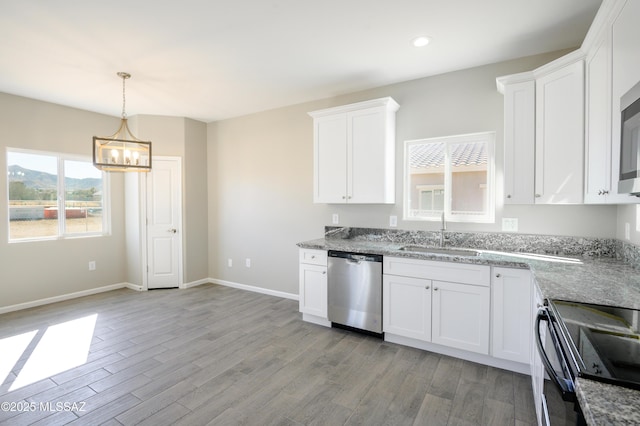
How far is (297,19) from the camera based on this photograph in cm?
236

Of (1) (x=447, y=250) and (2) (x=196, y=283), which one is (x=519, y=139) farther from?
(2) (x=196, y=283)

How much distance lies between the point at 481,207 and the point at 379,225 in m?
1.09

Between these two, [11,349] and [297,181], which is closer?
[11,349]

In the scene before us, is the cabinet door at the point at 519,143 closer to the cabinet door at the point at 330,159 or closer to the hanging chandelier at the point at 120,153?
the cabinet door at the point at 330,159

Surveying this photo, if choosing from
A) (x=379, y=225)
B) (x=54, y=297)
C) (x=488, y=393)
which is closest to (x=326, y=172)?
(x=379, y=225)

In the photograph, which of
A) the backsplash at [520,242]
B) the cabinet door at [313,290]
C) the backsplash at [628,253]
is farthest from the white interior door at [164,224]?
the backsplash at [628,253]

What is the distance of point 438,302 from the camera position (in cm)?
269

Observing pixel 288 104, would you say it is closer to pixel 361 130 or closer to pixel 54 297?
pixel 361 130

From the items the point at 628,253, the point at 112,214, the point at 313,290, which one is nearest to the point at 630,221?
the point at 628,253

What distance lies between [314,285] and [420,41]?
2563mm

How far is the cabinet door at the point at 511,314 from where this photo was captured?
2352mm

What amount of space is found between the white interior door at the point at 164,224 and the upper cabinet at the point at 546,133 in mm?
4533

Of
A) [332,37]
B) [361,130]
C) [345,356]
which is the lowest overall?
[345,356]

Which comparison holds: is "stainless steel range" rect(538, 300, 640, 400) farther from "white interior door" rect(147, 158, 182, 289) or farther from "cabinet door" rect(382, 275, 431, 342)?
"white interior door" rect(147, 158, 182, 289)
